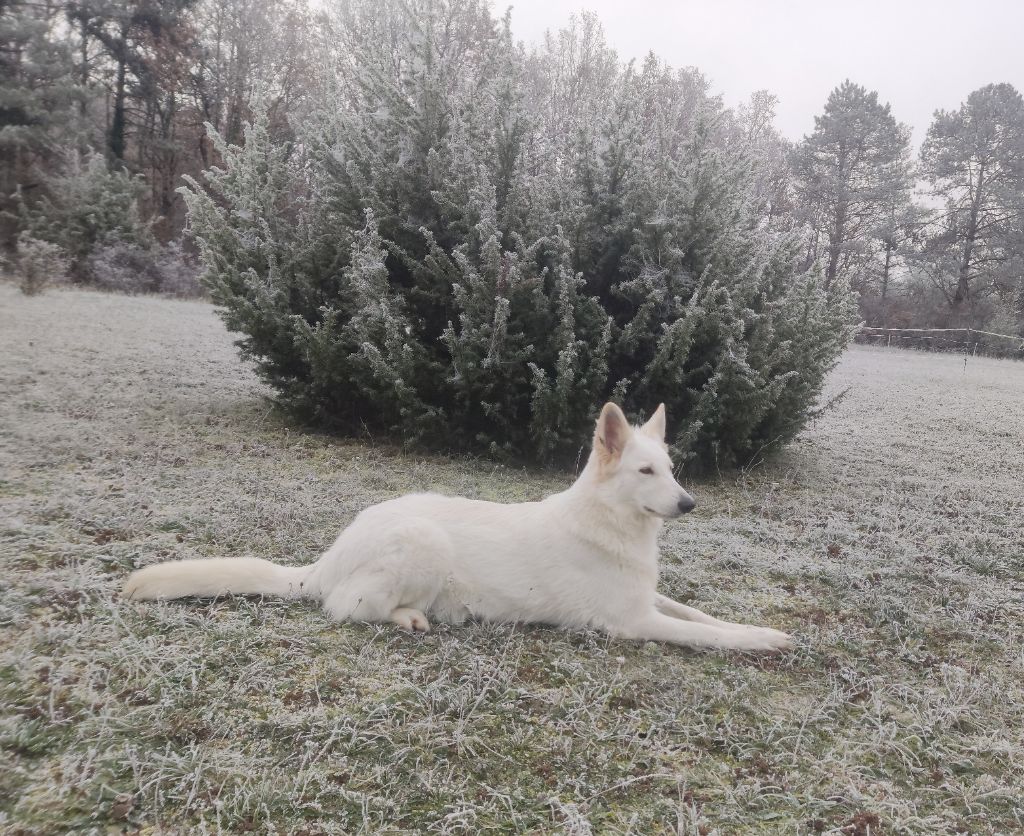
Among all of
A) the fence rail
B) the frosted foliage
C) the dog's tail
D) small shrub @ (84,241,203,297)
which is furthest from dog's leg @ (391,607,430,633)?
the fence rail

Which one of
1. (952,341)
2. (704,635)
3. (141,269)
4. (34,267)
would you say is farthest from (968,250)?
(34,267)

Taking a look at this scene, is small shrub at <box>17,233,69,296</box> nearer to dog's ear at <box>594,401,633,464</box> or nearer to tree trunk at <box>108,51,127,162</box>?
tree trunk at <box>108,51,127,162</box>

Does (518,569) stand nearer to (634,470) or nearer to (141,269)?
(634,470)

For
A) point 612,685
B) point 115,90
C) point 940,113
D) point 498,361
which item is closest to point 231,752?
point 612,685

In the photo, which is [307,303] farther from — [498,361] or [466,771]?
[466,771]

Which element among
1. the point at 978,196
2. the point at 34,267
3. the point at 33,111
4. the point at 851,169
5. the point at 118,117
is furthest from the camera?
the point at 851,169

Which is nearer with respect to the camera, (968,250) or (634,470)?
(634,470)

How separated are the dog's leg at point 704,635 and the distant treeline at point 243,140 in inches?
462

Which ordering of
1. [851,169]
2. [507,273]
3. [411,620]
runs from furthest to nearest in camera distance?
[851,169] → [507,273] → [411,620]

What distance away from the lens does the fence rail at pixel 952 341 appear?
26.9 m

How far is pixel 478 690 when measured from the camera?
2557 mm

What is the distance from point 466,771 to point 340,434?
5363 millimetres

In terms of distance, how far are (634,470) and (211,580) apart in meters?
2.08

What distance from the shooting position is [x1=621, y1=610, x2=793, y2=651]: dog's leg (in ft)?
10.00
